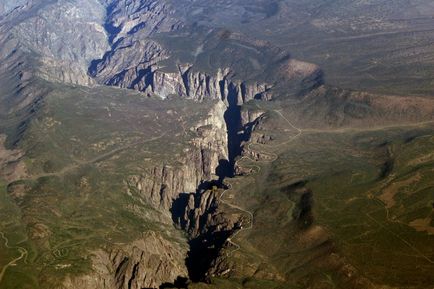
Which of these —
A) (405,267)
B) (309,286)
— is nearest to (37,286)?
(309,286)

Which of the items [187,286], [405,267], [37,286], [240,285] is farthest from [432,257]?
[37,286]

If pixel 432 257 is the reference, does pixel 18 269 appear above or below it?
above

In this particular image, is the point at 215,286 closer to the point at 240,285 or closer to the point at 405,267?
the point at 240,285

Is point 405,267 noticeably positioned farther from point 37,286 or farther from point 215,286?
point 37,286

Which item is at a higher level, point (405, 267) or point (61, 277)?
point (61, 277)

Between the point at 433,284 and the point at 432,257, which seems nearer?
the point at 433,284

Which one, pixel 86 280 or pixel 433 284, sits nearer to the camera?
pixel 433 284

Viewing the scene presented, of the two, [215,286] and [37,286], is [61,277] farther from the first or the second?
[215,286]

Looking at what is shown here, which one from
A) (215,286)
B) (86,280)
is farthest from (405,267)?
(86,280)
